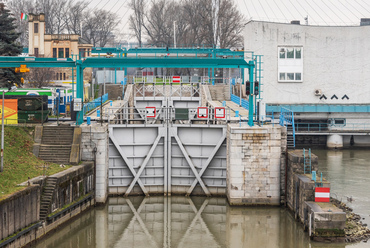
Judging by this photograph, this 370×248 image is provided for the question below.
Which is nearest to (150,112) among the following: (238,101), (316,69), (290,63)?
(238,101)

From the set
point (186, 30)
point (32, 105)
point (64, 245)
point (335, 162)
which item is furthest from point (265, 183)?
point (186, 30)

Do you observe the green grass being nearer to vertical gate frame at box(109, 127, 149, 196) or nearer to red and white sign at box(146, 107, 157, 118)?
vertical gate frame at box(109, 127, 149, 196)

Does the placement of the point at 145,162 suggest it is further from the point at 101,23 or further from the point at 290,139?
the point at 101,23

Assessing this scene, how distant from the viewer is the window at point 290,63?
190 feet

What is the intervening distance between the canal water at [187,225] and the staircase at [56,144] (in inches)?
122

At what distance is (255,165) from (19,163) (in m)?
11.4

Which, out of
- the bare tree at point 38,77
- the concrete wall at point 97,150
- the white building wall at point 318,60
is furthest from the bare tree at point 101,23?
the concrete wall at point 97,150

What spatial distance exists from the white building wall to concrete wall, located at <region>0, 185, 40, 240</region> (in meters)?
36.2

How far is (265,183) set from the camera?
104 ft

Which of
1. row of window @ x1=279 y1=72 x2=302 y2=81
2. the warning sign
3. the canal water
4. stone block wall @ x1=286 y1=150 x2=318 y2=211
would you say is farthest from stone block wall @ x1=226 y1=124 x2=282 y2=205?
row of window @ x1=279 y1=72 x2=302 y2=81

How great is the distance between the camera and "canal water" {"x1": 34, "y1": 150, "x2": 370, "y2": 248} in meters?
27.3

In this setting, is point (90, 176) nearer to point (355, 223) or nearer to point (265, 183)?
point (265, 183)

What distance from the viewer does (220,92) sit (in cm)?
5347

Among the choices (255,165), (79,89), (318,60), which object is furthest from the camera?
(318,60)
